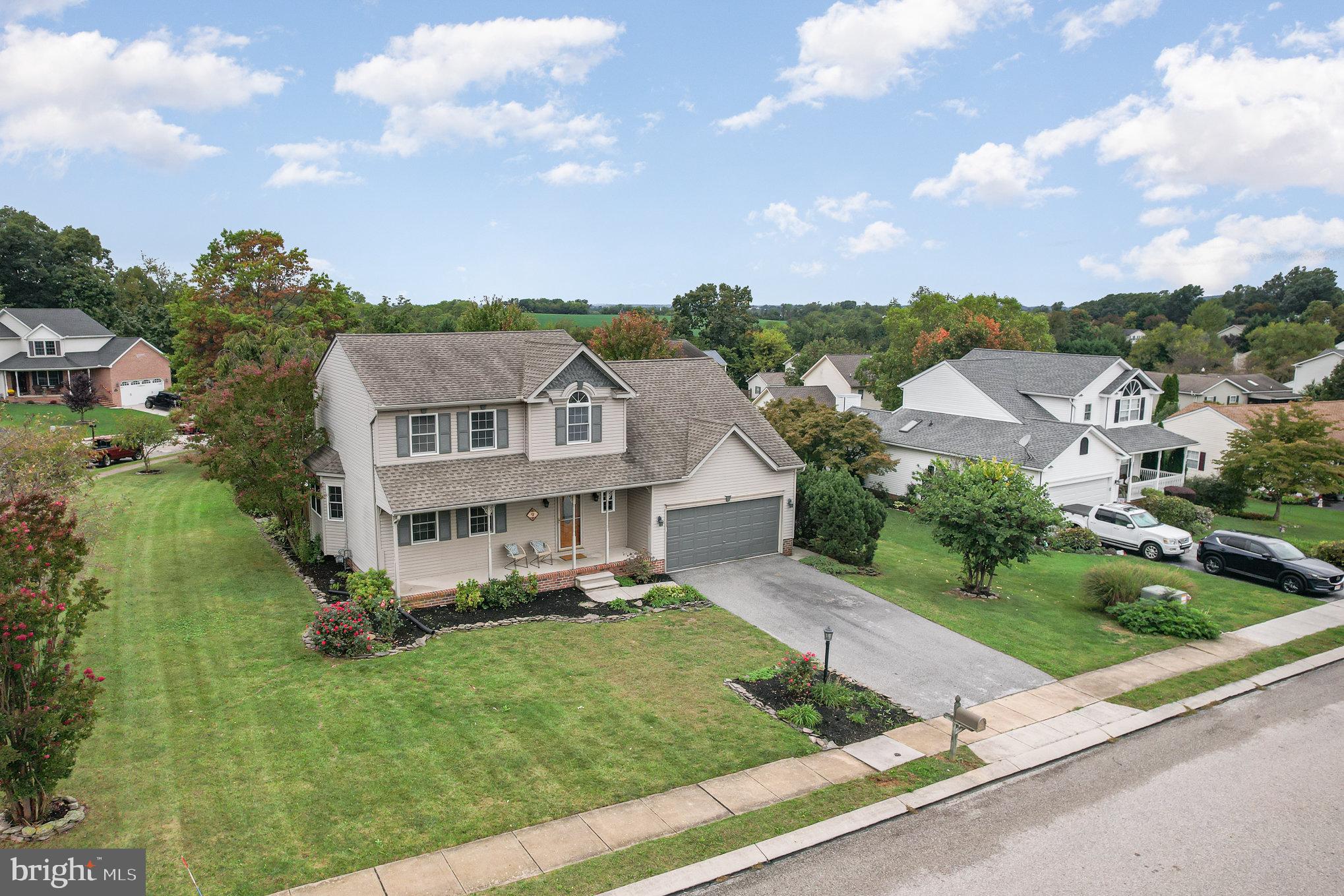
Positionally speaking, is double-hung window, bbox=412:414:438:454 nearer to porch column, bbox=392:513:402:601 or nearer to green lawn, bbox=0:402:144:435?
porch column, bbox=392:513:402:601

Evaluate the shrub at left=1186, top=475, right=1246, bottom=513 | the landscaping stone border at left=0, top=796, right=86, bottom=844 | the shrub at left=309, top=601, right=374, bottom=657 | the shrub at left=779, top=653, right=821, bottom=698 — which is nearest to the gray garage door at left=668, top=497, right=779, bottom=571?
the shrub at left=779, top=653, right=821, bottom=698

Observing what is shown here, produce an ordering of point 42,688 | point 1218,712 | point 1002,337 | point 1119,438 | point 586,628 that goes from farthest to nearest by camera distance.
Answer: point 1002,337, point 1119,438, point 586,628, point 1218,712, point 42,688

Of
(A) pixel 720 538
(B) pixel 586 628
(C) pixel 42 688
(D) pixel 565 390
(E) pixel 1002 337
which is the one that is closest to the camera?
(C) pixel 42 688

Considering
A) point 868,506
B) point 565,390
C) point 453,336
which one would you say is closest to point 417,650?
point 565,390

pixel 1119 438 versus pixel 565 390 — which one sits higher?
pixel 565 390

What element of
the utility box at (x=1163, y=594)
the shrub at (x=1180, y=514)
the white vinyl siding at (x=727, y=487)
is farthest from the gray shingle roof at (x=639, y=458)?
the shrub at (x=1180, y=514)

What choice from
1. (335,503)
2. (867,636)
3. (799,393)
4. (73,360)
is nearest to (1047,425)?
(867,636)

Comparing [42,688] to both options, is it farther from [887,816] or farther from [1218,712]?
[1218,712]
